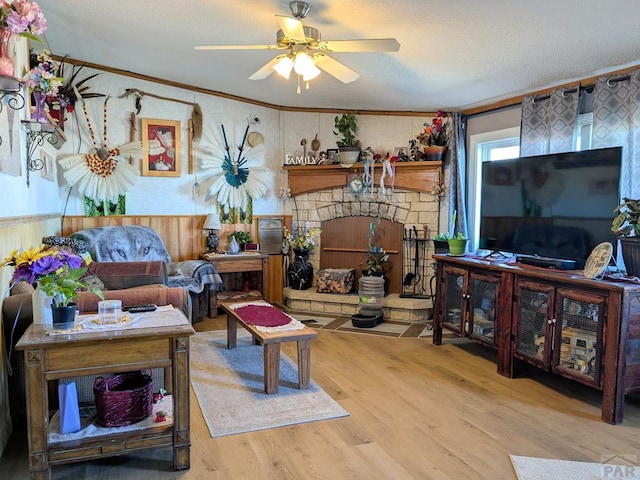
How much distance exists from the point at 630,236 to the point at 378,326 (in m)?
2.57

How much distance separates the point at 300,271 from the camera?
572cm

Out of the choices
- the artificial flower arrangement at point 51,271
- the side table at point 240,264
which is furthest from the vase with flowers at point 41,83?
the side table at point 240,264

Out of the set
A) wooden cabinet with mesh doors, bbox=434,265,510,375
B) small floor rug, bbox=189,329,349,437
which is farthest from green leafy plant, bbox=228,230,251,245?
wooden cabinet with mesh doors, bbox=434,265,510,375

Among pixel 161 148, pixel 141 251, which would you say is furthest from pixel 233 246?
pixel 161 148

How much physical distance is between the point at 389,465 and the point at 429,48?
113 inches

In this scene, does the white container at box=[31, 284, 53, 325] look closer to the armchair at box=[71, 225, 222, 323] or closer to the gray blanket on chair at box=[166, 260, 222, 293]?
the armchair at box=[71, 225, 222, 323]

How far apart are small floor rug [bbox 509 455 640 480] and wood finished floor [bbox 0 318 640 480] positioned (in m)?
0.05

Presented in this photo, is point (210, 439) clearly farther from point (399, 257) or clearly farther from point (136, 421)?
point (399, 257)

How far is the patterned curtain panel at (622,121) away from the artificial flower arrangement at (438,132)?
177 centimetres

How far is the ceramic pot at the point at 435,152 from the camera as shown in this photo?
5229mm

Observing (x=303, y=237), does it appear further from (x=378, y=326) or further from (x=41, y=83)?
(x=41, y=83)

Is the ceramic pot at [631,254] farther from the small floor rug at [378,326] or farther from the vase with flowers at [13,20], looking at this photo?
the vase with flowers at [13,20]

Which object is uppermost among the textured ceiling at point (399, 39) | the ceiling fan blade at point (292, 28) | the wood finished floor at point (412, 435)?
the textured ceiling at point (399, 39)

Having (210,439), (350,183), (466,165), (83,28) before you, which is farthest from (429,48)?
(210,439)
